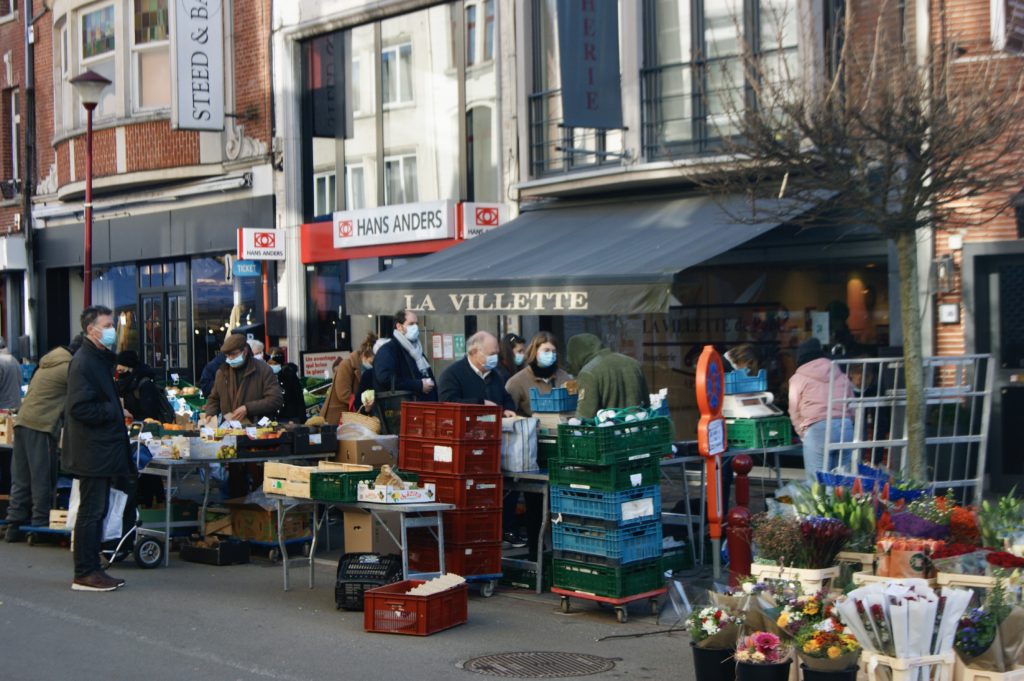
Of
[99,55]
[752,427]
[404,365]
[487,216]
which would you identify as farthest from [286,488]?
[99,55]

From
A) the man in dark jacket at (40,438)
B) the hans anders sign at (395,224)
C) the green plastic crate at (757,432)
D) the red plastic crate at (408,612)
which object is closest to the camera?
the red plastic crate at (408,612)

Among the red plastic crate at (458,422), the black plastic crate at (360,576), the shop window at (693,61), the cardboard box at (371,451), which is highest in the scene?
the shop window at (693,61)

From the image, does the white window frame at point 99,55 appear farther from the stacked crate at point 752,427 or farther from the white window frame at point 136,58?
the stacked crate at point 752,427

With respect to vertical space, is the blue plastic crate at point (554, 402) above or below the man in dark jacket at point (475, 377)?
below

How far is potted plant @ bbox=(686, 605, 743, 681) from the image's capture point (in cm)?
653

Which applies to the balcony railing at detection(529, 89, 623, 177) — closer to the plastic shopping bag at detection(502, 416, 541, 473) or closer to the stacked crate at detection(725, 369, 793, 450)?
the stacked crate at detection(725, 369, 793, 450)

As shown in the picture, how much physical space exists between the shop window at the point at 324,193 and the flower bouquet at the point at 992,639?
15849 mm

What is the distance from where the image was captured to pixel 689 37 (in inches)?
601

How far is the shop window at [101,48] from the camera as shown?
23641mm

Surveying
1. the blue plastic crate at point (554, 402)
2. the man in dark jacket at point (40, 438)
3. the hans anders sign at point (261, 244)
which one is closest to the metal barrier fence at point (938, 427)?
the blue plastic crate at point (554, 402)

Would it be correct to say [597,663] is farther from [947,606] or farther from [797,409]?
[797,409]

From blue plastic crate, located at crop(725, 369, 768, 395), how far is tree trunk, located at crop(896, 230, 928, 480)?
6.37ft

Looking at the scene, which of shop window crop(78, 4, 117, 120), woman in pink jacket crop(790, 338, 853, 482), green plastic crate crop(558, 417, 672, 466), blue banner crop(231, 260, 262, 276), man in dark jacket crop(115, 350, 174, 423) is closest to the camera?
green plastic crate crop(558, 417, 672, 466)

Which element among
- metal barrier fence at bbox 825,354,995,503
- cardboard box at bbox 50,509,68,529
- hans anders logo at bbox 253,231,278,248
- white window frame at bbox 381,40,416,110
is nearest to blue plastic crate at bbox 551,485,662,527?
metal barrier fence at bbox 825,354,995,503
